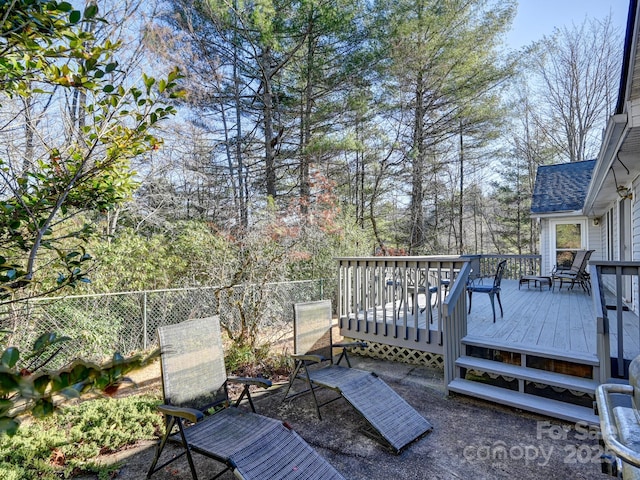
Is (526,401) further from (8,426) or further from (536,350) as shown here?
(8,426)

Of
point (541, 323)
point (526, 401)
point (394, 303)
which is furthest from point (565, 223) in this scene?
point (526, 401)

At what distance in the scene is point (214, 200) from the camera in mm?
9805

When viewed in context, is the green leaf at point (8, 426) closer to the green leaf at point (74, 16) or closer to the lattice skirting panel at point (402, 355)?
the green leaf at point (74, 16)

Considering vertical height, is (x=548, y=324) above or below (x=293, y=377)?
above

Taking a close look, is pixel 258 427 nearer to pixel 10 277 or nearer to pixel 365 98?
pixel 10 277

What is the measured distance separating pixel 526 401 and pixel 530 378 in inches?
9.5

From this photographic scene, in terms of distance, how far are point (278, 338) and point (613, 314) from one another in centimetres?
564

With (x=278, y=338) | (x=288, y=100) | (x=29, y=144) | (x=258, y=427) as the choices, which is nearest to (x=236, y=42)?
(x=288, y=100)

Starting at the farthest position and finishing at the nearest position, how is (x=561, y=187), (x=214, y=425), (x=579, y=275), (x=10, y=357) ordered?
1. (x=561, y=187)
2. (x=579, y=275)
3. (x=214, y=425)
4. (x=10, y=357)

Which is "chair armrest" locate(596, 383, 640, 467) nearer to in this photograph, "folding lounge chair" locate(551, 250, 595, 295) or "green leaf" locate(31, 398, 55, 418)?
"green leaf" locate(31, 398, 55, 418)

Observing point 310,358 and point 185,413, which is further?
point 310,358

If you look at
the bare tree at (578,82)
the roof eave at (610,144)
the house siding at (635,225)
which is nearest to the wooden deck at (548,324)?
the house siding at (635,225)

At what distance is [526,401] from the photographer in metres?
3.62

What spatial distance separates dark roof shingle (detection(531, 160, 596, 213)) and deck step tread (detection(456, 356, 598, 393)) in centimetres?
701
